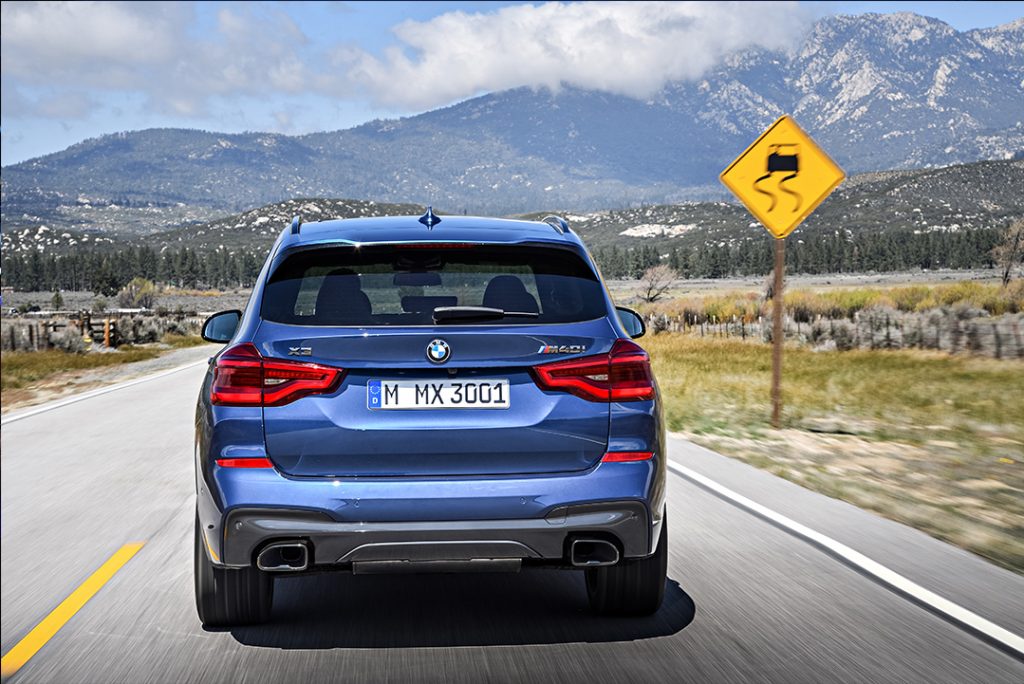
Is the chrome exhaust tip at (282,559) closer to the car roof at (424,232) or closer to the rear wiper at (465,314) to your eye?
the rear wiper at (465,314)

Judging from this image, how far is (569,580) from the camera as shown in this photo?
5289 mm

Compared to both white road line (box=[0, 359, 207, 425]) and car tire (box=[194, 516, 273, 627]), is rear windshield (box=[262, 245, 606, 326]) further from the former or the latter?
white road line (box=[0, 359, 207, 425])

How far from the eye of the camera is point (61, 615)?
4574 millimetres

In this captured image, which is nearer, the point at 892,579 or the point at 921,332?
the point at 892,579

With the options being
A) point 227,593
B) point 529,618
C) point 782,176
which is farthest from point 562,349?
point 782,176

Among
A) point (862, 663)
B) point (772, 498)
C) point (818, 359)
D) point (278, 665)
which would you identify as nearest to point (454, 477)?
point (278, 665)

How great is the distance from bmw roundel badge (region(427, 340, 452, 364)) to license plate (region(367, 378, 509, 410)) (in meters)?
0.08

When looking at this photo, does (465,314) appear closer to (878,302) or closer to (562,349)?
(562,349)

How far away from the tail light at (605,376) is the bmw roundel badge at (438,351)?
1.11ft

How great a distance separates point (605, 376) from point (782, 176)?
8.78 metres

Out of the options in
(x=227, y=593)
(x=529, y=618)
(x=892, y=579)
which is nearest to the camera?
(x=227, y=593)

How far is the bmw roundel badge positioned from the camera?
380 cm

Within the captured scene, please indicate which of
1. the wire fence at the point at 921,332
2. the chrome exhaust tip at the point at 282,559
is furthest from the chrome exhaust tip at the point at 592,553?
the wire fence at the point at 921,332

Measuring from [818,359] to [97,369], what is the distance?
17632 millimetres
